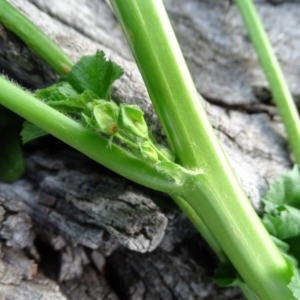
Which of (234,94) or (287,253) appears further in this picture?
(234,94)

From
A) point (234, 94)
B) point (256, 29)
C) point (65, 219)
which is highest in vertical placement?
point (256, 29)

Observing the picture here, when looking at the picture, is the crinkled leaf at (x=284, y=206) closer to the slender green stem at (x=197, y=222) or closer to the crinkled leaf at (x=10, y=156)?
the slender green stem at (x=197, y=222)

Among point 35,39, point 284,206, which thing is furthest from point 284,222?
point 35,39

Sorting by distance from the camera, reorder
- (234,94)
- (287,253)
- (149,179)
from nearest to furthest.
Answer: (149,179), (287,253), (234,94)

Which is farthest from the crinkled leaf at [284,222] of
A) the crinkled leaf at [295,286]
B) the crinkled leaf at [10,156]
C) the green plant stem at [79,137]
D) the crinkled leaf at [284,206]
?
the crinkled leaf at [10,156]

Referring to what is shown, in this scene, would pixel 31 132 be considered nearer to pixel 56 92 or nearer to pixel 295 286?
pixel 56 92

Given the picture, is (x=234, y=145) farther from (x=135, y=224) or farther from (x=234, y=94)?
(x=135, y=224)

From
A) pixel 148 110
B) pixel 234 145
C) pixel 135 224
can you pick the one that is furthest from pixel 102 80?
pixel 234 145
